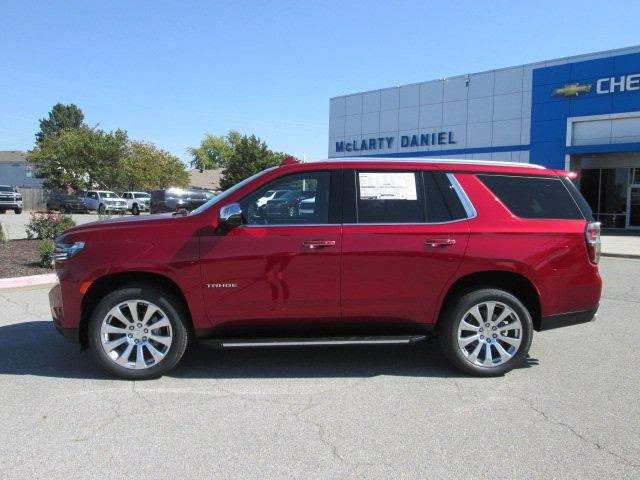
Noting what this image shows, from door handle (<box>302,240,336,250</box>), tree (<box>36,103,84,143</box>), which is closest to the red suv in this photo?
door handle (<box>302,240,336,250</box>)

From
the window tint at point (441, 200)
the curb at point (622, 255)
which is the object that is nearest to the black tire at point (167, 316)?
the window tint at point (441, 200)

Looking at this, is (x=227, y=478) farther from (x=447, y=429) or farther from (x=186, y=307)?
(x=186, y=307)

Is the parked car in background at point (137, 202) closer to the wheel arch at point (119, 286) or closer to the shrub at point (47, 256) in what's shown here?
the shrub at point (47, 256)

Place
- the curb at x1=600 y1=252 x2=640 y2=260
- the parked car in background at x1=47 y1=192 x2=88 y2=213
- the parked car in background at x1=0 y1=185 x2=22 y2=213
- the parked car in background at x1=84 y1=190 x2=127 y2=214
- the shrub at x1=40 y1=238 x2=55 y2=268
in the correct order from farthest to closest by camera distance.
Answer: the parked car in background at x1=47 y1=192 x2=88 y2=213
the parked car in background at x1=84 y1=190 x2=127 y2=214
the parked car in background at x1=0 y1=185 x2=22 y2=213
the curb at x1=600 y1=252 x2=640 y2=260
the shrub at x1=40 y1=238 x2=55 y2=268

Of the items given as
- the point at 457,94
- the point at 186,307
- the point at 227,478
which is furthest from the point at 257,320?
the point at 457,94

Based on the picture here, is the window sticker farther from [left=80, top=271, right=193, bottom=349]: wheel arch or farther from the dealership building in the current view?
the dealership building

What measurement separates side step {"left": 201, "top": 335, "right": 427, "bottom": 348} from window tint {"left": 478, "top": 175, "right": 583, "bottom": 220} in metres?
1.47

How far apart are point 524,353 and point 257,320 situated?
93.3 inches

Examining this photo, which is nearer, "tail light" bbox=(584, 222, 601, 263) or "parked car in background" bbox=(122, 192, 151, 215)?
"tail light" bbox=(584, 222, 601, 263)

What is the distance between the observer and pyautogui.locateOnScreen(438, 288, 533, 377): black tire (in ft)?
16.1

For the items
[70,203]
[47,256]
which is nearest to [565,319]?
[47,256]

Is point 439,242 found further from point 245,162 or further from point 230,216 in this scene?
point 245,162

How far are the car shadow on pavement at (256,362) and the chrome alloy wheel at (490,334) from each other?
0.89ft

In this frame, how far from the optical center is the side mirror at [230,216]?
464 centimetres
